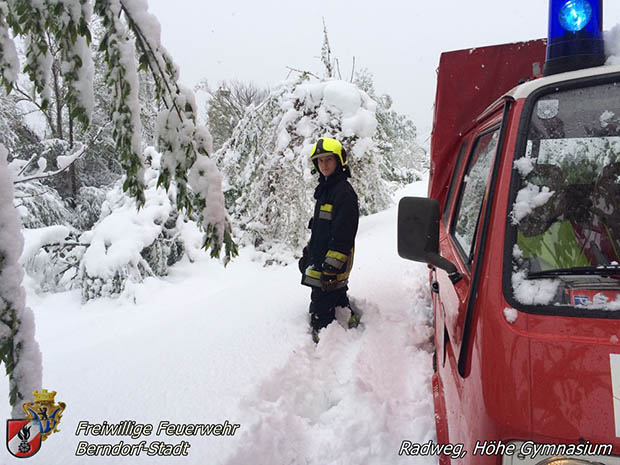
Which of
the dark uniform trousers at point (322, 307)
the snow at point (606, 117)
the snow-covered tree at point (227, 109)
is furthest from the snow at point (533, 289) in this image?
the snow-covered tree at point (227, 109)

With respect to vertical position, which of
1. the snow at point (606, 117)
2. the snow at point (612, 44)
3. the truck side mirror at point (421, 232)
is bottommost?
the truck side mirror at point (421, 232)

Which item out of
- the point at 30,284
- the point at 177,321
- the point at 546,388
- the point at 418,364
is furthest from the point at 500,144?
the point at 30,284

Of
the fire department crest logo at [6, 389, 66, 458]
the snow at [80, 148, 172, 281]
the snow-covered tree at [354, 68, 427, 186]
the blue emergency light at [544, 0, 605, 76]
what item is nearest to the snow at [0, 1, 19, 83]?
the fire department crest logo at [6, 389, 66, 458]

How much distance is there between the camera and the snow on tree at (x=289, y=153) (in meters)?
6.81

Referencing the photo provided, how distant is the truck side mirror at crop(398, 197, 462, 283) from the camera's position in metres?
1.56

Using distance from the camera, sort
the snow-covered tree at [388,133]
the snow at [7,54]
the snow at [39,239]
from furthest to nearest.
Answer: the snow-covered tree at [388,133] < the snow at [39,239] < the snow at [7,54]

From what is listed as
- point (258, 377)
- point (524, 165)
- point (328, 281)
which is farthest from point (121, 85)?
point (328, 281)

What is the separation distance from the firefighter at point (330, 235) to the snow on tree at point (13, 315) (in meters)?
2.40

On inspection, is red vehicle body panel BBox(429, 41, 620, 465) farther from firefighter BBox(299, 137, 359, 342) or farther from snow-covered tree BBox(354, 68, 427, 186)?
snow-covered tree BBox(354, 68, 427, 186)

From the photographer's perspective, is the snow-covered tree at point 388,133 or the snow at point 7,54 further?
the snow-covered tree at point 388,133

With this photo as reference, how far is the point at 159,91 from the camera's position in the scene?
142 centimetres

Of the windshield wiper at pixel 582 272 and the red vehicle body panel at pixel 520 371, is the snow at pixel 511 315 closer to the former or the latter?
the red vehicle body panel at pixel 520 371

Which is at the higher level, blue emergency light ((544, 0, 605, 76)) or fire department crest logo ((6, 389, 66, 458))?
blue emergency light ((544, 0, 605, 76))

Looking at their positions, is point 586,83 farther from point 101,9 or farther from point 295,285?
point 295,285
